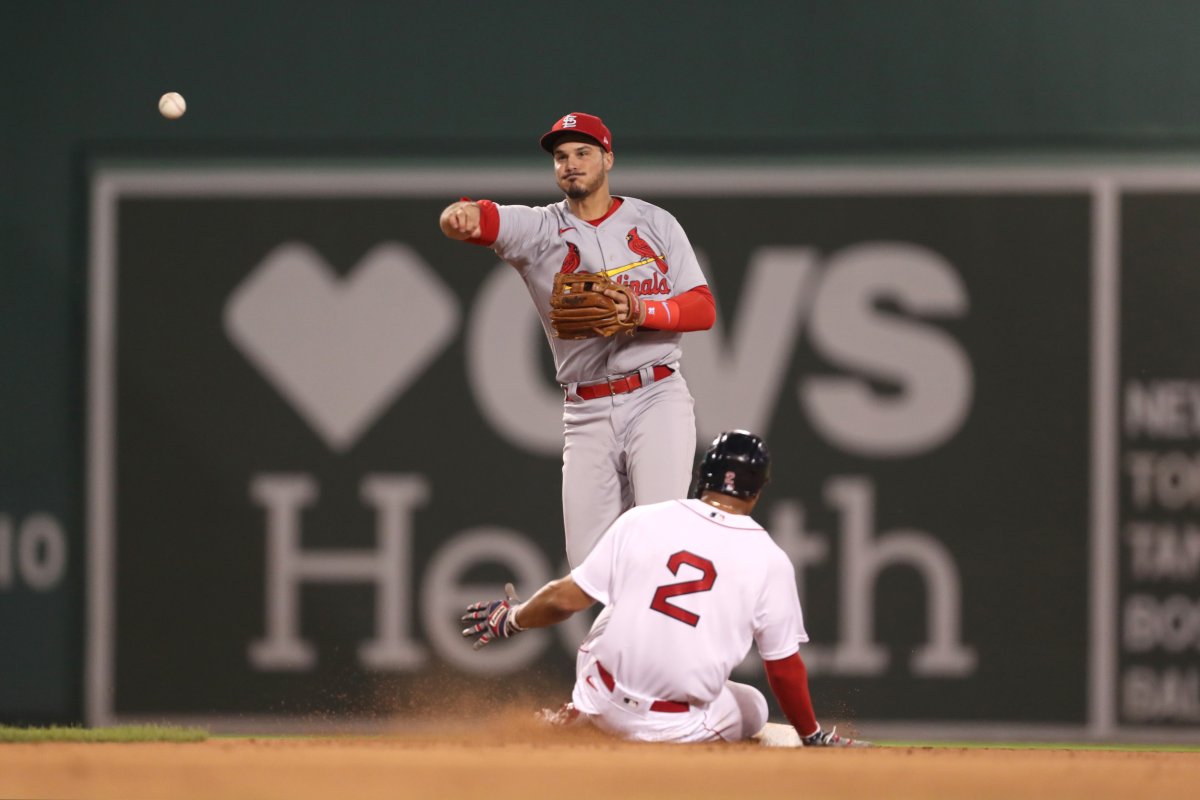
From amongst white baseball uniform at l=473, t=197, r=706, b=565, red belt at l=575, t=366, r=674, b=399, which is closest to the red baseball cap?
white baseball uniform at l=473, t=197, r=706, b=565

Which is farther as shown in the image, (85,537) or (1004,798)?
(85,537)

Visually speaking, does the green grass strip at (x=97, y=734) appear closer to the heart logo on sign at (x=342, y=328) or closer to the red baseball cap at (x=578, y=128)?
the heart logo on sign at (x=342, y=328)

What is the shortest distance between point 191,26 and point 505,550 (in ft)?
8.60

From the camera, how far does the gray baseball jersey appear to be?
418 cm

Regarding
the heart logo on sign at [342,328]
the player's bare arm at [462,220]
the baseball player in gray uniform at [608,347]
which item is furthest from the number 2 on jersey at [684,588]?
the heart logo on sign at [342,328]

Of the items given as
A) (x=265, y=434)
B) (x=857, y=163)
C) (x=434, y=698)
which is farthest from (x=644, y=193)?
(x=434, y=698)

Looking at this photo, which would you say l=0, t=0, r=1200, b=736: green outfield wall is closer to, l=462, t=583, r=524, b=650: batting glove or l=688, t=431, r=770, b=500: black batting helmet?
l=462, t=583, r=524, b=650: batting glove

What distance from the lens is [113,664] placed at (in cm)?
605

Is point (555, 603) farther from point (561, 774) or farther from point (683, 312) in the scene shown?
point (683, 312)

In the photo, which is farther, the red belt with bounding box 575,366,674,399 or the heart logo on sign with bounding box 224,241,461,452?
the heart logo on sign with bounding box 224,241,461,452

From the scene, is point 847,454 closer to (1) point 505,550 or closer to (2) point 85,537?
(1) point 505,550

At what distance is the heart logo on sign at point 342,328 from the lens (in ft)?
19.7

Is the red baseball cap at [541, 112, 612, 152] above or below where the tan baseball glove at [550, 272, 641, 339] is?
above

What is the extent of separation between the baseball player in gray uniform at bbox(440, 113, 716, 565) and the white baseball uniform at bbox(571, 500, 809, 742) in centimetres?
64
